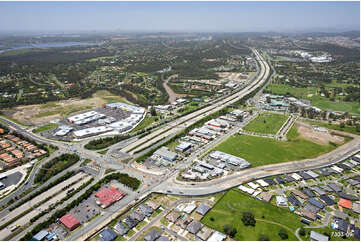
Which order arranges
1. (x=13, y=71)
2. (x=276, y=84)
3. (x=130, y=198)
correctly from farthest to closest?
(x=13, y=71), (x=276, y=84), (x=130, y=198)

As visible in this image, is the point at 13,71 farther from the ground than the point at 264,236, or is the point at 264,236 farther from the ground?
the point at 13,71

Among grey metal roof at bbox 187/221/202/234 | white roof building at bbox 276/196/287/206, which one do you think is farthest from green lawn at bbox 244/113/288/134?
grey metal roof at bbox 187/221/202/234

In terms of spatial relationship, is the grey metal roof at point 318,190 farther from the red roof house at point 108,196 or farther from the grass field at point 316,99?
the grass field at point 316,99

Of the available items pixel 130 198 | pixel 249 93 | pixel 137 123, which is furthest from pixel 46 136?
pixel 249 93

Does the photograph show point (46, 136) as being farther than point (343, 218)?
Yes

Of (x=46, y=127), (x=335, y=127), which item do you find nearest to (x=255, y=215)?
(x=335, y=127)

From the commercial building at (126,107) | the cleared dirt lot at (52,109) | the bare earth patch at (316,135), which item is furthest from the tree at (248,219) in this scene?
the cleared dirt lot at (52,109)

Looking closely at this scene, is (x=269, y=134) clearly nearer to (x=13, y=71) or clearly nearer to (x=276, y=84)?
(x=276, y=84)
